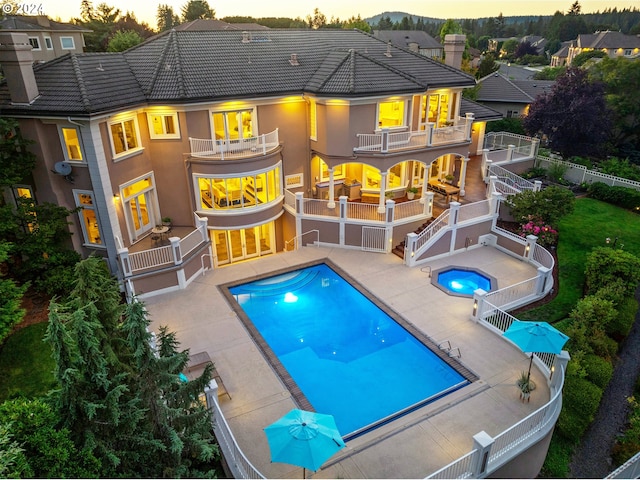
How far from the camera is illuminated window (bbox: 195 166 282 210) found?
20.8 m

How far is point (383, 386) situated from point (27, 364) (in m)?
11.6

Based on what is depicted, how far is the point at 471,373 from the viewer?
13773 mm

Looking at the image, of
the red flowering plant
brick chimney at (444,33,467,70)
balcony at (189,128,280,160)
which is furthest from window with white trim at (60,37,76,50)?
the red flowering plant

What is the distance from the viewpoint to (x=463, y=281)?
19688mm

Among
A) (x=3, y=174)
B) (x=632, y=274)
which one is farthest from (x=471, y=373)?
(x=3, y=174)

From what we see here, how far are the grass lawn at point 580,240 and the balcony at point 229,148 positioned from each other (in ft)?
46.0

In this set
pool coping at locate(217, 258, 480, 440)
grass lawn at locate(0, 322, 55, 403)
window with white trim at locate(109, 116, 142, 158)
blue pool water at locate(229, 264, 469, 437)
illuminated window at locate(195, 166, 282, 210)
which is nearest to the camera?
pool coping at locate(217, 258, 480, 440)

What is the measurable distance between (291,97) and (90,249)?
39.5 feet

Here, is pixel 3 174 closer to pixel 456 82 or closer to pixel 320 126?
pixel 320 126

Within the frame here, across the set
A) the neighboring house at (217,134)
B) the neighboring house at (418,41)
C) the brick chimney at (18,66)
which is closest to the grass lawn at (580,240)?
the neighboring house at (217,134)

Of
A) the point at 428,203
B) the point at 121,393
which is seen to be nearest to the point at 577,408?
the point at 428,203

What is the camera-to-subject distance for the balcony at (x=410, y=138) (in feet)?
70.6

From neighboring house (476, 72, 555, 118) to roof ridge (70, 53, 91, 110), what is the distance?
36.5 metres

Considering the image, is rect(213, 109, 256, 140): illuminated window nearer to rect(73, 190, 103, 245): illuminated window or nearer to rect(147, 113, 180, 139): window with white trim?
rect(147, 113, 180, 139): window with white trim
